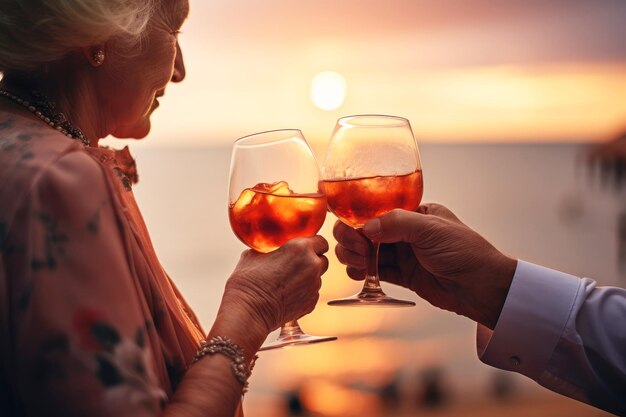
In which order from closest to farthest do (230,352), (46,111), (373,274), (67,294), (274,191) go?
(67,294), (230,352), (46,111), (274,191), (373,274)

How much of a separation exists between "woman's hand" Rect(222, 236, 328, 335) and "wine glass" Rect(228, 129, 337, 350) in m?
0.05

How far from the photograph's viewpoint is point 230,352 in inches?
49.4

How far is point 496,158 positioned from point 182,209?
6311mm

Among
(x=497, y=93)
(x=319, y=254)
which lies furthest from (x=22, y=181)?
(x=497, y=93)

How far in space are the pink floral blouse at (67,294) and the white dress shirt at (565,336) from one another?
0.95 meters

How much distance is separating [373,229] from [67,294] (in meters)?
0.80

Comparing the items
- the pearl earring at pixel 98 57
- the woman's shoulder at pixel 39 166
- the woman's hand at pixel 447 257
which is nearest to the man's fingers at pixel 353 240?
the woman's hand at pixel 447 257

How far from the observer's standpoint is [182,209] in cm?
999

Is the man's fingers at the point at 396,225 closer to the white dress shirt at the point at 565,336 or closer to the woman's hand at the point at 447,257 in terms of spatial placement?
the woman's hand at the point at 447,257

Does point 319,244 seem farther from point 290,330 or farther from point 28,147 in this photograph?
point 28,147

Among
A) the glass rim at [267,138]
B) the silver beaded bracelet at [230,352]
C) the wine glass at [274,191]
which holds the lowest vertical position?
the silver beaded bracelet at [230,352]

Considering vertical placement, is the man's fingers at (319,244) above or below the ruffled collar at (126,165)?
below

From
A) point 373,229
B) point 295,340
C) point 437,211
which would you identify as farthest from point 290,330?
point 437,211

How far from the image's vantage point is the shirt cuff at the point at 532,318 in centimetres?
171
